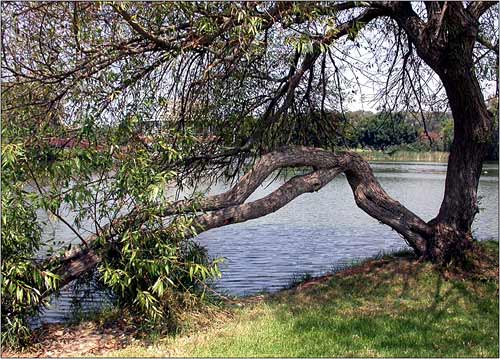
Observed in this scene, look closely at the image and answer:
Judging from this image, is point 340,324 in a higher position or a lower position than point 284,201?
lower

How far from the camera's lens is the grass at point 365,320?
5160 millimetres

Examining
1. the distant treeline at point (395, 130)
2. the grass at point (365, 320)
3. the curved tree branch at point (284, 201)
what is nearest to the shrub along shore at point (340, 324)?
the grass at point (365, 320)

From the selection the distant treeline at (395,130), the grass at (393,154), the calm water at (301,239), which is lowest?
the calm water at (301,239)

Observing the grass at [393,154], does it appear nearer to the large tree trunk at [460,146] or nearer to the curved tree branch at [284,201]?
the curved tree branch at [284,201]

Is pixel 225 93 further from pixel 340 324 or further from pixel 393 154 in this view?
pixel 393 154

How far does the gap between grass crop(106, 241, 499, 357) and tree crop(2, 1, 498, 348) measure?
0.59m

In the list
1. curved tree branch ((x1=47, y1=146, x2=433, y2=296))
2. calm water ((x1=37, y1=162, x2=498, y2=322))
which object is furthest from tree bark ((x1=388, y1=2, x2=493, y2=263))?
calm water ((x1=37, y1=162, x2=498, y2=322))

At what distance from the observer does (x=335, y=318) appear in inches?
237

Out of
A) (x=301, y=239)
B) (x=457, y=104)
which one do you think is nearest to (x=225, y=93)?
(x=457, y=104)

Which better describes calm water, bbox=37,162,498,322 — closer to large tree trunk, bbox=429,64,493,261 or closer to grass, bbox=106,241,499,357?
large tree trunk, bbox=429,64,493,261

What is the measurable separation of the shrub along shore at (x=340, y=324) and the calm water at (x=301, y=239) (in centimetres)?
90

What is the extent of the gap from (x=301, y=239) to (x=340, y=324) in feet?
23.1

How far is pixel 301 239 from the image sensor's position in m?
12.8

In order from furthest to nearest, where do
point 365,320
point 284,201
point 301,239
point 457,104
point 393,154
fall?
1. point 301,239
2. point 393,154
3. point 457,104
4. point 284,201
5. point 365,320
